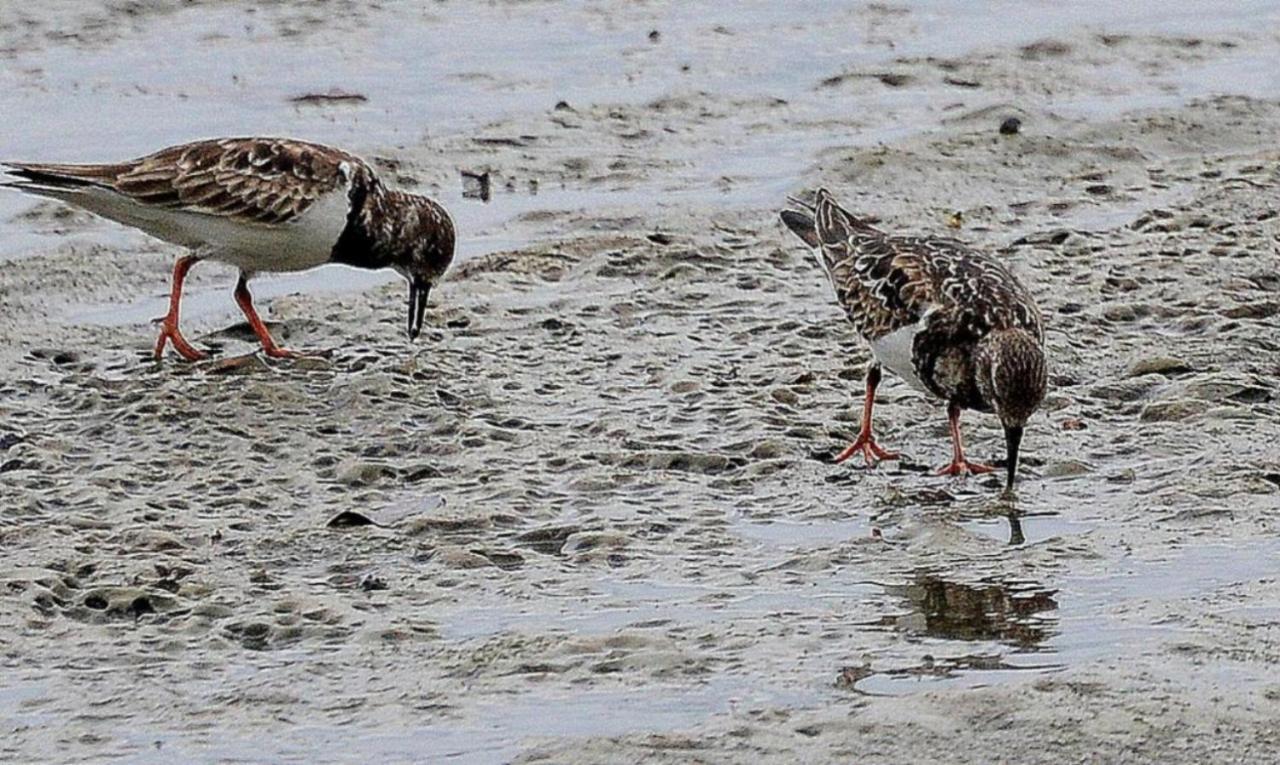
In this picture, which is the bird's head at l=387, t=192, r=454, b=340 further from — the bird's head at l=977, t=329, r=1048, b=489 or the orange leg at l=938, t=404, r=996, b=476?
the bird's head at l=977, t=329, r=1048, b=489

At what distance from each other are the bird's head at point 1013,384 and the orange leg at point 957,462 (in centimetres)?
18

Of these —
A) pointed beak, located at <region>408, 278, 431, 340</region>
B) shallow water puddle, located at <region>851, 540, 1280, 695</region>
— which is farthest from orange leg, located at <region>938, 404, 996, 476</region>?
pointed beak, located at <region>408, 278, 431, 340</region>

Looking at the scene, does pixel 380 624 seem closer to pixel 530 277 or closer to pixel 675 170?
pixel 530 277

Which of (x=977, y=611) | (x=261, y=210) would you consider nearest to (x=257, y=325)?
(x=261, y=210)

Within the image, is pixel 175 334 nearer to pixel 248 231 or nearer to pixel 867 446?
pixel 248 231

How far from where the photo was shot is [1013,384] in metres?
6.46

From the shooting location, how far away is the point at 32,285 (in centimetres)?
846

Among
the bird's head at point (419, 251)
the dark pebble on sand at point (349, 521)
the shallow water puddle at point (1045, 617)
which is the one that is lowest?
the dark pebble on sand at point (349, 521)

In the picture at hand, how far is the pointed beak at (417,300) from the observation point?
26.7 feet

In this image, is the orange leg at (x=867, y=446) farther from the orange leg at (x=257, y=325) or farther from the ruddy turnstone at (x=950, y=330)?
the orange leg at (x=257, y=325)

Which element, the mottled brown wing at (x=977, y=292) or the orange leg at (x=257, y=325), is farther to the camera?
the orange leg at (x=257, y=325)

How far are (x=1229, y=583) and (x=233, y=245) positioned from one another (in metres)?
3.76

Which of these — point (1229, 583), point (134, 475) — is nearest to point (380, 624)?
point (134, 475)

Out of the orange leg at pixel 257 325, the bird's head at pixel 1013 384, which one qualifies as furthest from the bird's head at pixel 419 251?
the bird's head at pixel 1013 384
